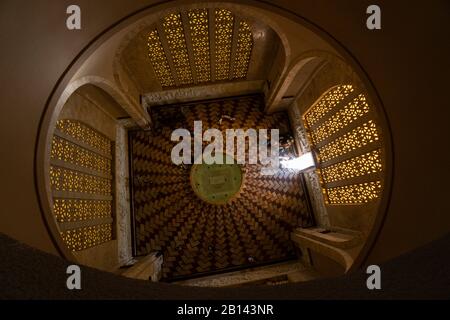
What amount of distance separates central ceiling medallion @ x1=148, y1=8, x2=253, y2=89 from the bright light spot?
2.20 meters

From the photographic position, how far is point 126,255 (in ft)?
19.2

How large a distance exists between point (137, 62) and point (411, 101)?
4.47 m

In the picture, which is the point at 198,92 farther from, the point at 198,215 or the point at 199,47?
the point at 198,215

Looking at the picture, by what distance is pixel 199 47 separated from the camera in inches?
201

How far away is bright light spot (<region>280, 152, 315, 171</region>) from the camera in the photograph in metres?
5.72

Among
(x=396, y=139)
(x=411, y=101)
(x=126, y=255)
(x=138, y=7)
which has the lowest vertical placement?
(x=126, y=255)

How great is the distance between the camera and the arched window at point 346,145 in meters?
4.15

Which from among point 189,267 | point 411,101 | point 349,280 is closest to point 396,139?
point 411,101

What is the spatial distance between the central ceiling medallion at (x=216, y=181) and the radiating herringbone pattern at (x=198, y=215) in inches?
5.7

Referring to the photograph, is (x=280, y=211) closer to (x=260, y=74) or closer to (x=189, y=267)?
(x=189, y=267)

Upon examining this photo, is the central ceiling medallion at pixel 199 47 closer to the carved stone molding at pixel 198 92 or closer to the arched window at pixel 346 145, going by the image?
the carved stone molding at pixel 198 92

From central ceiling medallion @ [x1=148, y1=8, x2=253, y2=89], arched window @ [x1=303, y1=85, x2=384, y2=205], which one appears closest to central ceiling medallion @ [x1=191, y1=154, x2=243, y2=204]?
arched window @ [x1=303, y1=85, x2=384, y2=205]

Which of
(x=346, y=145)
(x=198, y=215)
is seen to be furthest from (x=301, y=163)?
(x=198, y=215)

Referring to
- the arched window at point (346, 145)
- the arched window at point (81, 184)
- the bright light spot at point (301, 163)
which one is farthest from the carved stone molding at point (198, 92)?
the bright light spot at point (301, 163)
